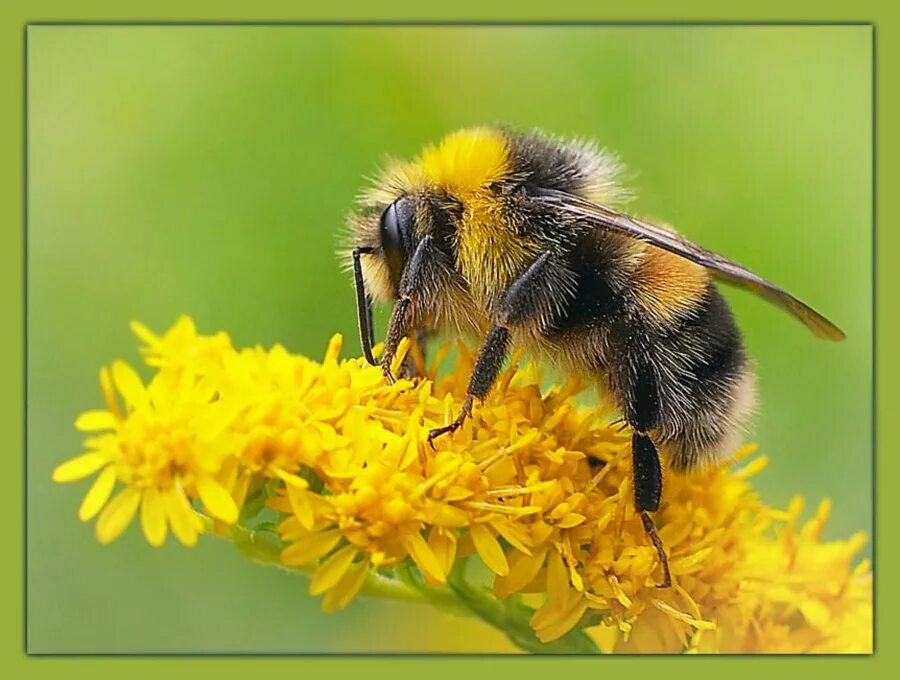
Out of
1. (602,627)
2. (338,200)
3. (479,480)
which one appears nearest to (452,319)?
(479,480)

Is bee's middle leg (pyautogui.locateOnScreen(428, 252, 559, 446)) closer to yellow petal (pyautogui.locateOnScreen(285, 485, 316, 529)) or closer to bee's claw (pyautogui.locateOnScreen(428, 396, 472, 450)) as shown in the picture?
bee's claw (pyautogui.locateOnScreen(428, 396, 472, 450))

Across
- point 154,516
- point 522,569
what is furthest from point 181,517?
point 522,569

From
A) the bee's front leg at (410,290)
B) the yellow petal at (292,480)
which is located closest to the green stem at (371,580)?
the yellow petal at (292,480)

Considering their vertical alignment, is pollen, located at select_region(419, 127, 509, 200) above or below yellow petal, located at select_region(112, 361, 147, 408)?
above

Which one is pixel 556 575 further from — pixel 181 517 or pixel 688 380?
pixel 181 517

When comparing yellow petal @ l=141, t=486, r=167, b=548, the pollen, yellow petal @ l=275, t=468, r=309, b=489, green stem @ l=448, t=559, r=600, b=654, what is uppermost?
the pollen
